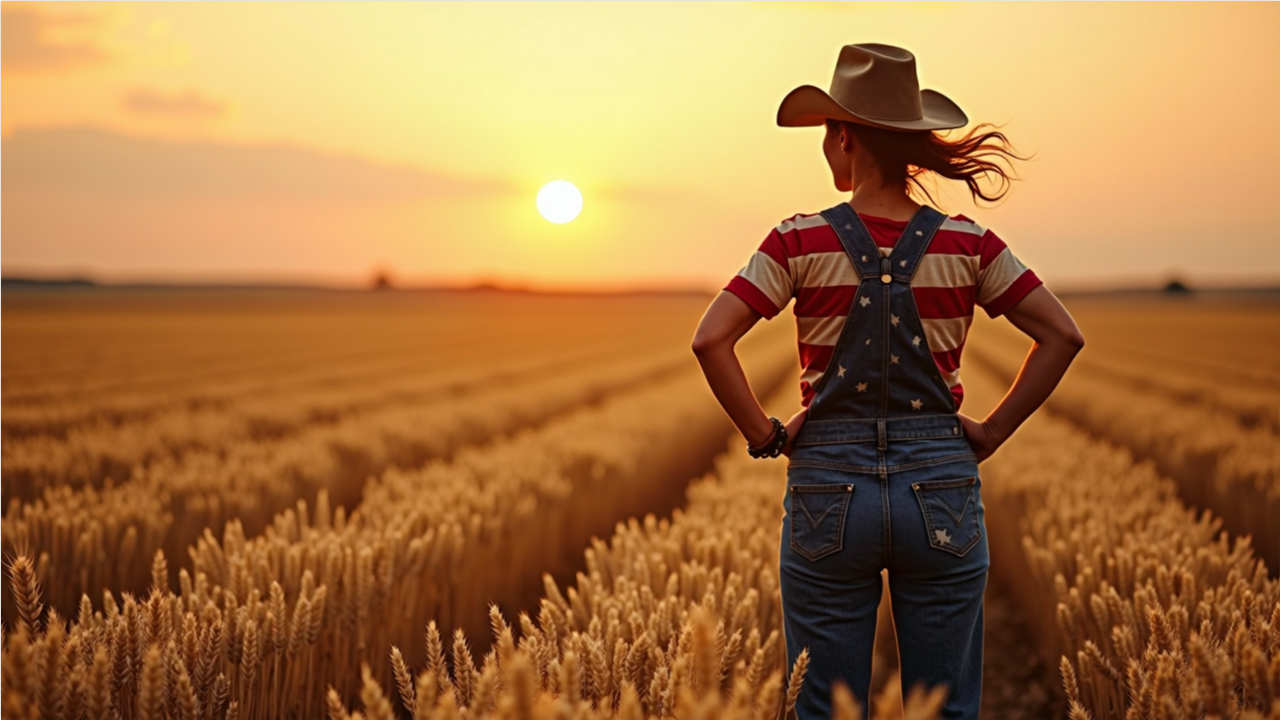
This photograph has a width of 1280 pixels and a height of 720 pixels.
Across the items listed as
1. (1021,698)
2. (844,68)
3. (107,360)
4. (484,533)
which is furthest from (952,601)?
(107,360)

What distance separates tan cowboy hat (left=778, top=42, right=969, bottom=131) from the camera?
218cm

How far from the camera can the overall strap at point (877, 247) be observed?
213cm

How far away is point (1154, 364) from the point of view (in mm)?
22250

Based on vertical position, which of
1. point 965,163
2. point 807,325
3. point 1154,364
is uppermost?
point 965,163

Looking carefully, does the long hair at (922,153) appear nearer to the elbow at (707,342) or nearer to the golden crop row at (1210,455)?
the elbow at (707,342)

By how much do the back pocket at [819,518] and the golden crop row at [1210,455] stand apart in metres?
4.38

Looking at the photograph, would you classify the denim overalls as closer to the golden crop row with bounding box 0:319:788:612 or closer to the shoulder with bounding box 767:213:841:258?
the shoulder with bounding box 767:213:841:258

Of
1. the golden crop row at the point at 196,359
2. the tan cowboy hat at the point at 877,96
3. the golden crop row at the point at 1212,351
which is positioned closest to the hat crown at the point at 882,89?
the tan cowboy hat at the point at 877,96

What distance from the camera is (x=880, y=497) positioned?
6.93ft

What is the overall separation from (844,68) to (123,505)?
4.40 meters

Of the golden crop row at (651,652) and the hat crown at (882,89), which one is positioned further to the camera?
the hat crown at (882,89)

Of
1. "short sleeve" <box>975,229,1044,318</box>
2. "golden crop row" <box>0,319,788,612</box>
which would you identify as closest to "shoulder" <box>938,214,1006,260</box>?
"short sleeve" <box>975,229,1044,318</box>

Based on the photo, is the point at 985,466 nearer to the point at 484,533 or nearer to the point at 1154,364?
the point at 484,533

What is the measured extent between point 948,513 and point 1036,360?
46 cm
